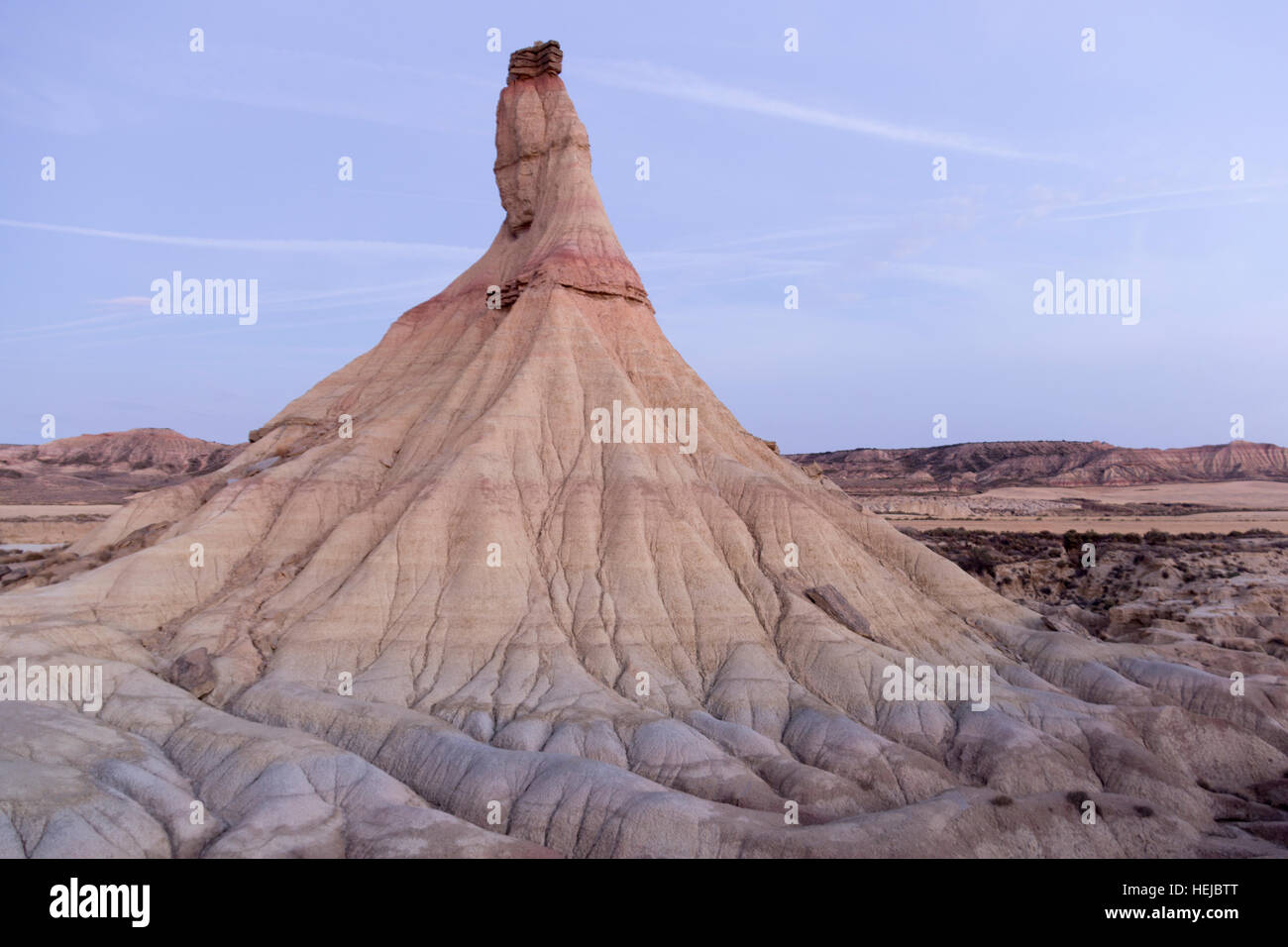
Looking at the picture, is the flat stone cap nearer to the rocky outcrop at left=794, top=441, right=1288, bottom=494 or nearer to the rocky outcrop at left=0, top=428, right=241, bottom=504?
the rocky outcrop at left=0, top=428, right=241, bottom=504

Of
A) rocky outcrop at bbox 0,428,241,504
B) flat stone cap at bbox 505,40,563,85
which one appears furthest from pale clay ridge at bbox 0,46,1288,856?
rocky outcrop at bbox 0,428,241,504

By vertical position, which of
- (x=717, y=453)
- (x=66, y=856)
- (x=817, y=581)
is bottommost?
(x=66, y=856)

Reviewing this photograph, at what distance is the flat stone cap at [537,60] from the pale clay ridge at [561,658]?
4.98 feet

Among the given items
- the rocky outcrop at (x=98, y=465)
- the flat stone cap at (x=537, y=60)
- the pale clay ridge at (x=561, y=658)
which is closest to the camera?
the pale clay ridge at (x=561, y=658)

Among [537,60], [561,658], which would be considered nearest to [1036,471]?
[537,60]

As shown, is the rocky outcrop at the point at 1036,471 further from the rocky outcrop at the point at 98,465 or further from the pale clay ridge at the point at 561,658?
the pale clay ridge at the point at 561,658

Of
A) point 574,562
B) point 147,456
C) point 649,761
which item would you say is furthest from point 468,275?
point 147,456

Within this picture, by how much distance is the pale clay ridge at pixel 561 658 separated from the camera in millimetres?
22547

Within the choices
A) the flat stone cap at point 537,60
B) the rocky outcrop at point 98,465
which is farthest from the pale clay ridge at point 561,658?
the rocky outcrop at point 98,465

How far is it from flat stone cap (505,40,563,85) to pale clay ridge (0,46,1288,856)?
1.52m
